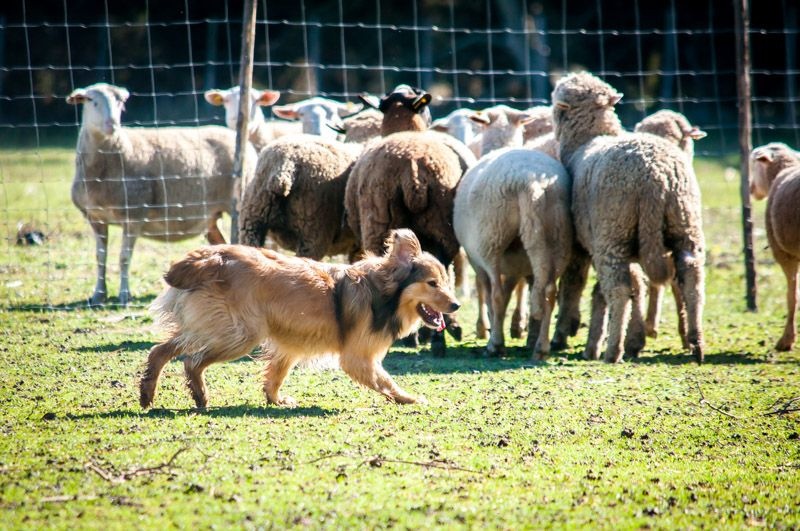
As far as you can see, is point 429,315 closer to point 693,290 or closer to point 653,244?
point 653,244

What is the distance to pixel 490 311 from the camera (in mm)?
9945

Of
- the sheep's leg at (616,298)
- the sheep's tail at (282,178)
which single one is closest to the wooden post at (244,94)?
the sheep's tail at (282,178)

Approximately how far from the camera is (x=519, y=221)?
9.49 m

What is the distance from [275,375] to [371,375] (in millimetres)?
647

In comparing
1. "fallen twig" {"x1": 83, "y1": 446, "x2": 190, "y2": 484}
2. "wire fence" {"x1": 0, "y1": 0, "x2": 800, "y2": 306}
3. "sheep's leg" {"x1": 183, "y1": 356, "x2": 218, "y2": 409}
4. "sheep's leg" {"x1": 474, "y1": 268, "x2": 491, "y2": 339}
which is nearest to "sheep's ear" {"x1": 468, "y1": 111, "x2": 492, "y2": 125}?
"sheep's leg" {"x1": 474, "y1": 268, "x2": 491, "y2": 339}

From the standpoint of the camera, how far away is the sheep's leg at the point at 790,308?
10.2m

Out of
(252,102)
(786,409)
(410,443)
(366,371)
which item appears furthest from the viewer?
(252,102)

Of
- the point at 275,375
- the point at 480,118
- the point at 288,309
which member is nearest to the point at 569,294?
the point at 480,118

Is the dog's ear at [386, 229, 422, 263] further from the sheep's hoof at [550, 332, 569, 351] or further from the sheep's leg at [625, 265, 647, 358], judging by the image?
the sheep's hoof at [550, 332, 569, 351]

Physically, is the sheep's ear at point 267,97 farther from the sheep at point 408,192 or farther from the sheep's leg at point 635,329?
the sheep's leg at point 635,329

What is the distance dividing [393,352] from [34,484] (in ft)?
16.4

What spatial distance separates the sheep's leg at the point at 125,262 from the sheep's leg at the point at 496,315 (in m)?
4.15

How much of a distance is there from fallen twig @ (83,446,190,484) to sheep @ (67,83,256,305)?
6.50 meters

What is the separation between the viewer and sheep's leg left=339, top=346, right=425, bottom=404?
7.17m
